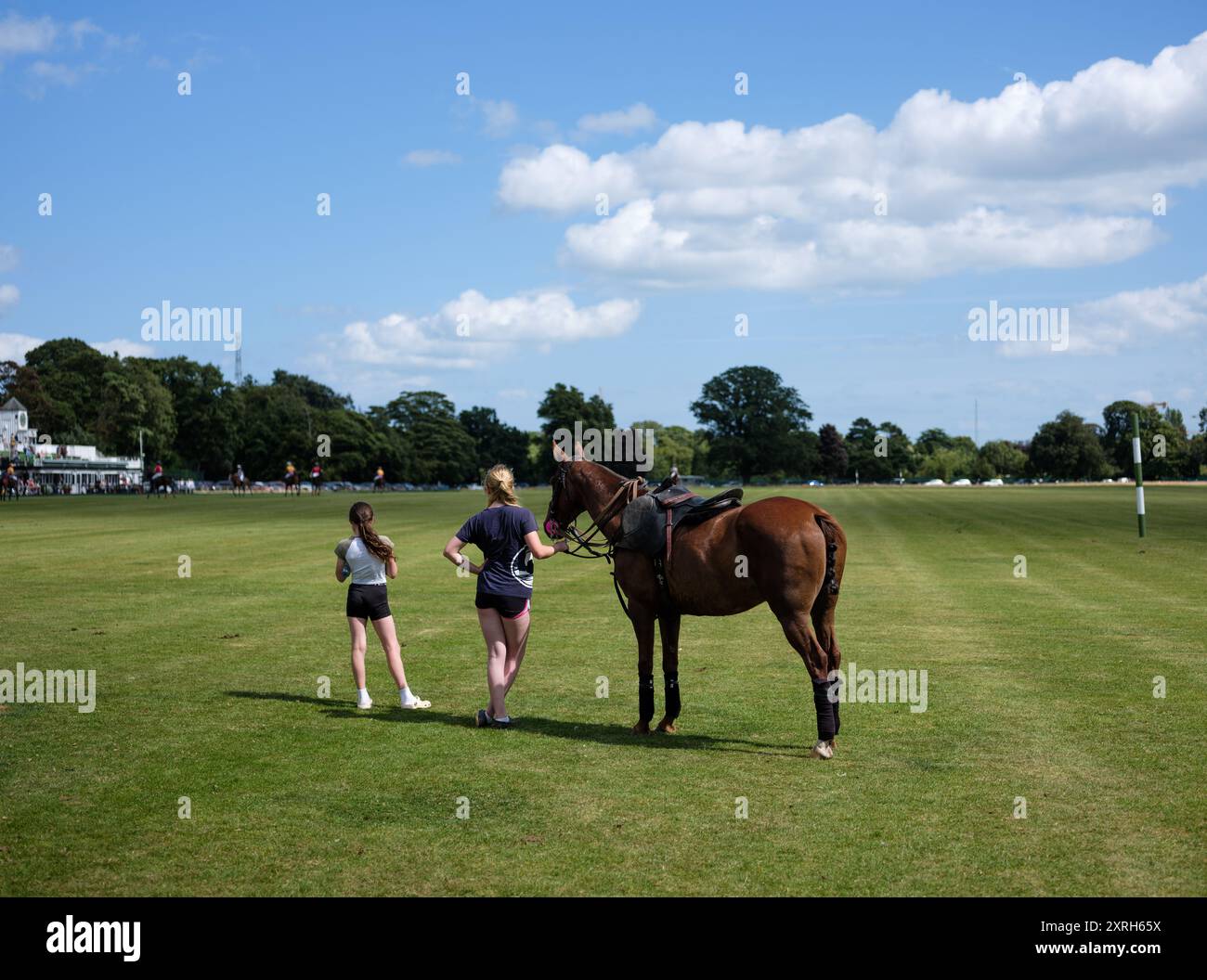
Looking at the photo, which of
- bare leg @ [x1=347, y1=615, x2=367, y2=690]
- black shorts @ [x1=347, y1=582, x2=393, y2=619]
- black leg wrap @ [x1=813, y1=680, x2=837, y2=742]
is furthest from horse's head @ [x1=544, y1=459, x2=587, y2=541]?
black leg wrap @ [x1=813, y1=680, x2=837, y2=742]

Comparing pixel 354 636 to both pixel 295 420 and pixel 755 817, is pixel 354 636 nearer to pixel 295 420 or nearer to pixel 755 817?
pixel 755 817

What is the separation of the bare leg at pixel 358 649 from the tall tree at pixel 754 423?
149 m

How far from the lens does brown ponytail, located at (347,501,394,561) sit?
432 inches

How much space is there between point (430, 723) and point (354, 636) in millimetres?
1438

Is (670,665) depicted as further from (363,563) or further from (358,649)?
(363,563)

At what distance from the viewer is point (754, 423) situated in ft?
530

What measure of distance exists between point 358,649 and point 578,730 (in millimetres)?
2522

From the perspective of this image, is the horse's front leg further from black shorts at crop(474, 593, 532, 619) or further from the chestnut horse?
black shorts at crop(474, 593, 532, 619)

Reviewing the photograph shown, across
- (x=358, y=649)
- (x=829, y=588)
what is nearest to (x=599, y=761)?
(x=829, y=588)

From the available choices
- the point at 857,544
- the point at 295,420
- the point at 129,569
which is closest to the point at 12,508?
the point at 129,569

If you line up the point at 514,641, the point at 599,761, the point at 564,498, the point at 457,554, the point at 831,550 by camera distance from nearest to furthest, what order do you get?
the point at 599,761 → the point at 831,550 → the point at 457,554 → the point at 514,641 → the point at 564,498

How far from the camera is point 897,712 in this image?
1062 centimetres

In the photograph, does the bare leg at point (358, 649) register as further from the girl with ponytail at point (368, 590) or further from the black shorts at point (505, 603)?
the black shorts at point (505, 603)
